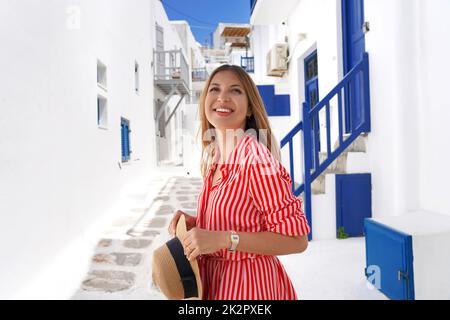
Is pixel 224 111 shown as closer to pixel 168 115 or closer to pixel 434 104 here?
pixel 434 104

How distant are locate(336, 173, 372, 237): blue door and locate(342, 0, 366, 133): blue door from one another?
2.63ft

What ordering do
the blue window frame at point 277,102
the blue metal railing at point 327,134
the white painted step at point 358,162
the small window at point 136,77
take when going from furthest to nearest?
the small window at point 136,77 → the blue window frame at point 277,102 → the white painted step at point 358,162 → the blue metal railing at point 327,134

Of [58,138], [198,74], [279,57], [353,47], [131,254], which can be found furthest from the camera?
[198,74]

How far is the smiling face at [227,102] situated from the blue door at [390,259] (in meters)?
1.49

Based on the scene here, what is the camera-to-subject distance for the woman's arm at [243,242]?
2.28 ft

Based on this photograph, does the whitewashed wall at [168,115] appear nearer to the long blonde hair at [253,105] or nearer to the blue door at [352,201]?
the blue door at [352,201]

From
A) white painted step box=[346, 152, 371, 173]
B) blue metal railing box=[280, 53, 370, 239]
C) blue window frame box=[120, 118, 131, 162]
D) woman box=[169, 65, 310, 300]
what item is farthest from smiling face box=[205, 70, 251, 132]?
blue window frame box=[120, 118, 131, 162]

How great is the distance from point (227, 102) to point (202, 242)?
1.18 feet

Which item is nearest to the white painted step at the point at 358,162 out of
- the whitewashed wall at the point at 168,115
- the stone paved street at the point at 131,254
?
the stone paved street at the point at 131,254

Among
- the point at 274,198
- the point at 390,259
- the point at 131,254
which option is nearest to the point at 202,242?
the point at 274,198

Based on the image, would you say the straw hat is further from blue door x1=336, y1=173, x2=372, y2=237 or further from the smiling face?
blue door x1=336, y1=173, x2=372, y2=237

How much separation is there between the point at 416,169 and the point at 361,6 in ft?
6.96

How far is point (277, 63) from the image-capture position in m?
6.36

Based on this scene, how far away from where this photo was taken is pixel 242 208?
0.77 metres
